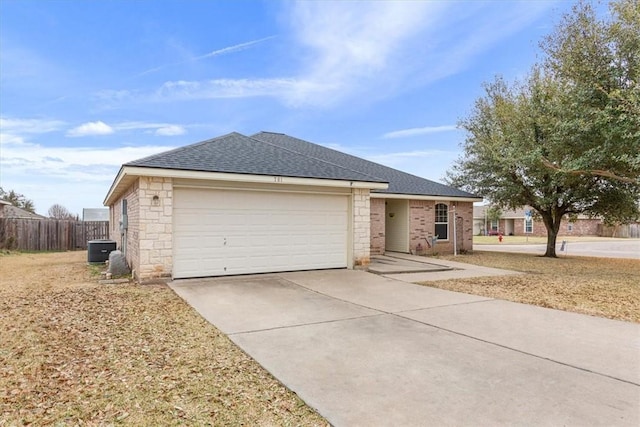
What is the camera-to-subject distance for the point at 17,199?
130 ft

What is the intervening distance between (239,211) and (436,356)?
6.52m

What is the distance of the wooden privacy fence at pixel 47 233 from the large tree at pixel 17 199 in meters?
22.1

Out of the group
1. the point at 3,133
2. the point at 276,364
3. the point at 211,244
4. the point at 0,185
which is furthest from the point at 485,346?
the point at 0,185

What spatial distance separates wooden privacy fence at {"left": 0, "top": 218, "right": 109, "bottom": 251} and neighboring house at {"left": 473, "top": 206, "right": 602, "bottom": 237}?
Result: 38.5 m

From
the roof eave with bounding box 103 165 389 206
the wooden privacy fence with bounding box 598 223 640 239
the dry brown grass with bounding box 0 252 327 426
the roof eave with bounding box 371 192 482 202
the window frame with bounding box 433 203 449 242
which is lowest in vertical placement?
the wooden privacy fence with bounding box 598 223 640 239

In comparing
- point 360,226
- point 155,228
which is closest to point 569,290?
point 360,226

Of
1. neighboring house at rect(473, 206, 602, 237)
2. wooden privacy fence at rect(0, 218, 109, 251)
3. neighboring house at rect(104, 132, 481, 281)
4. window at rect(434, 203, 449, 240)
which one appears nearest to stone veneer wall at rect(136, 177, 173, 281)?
neighboring house at rect(104, 132, 481, 281)

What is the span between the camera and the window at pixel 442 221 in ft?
56.6

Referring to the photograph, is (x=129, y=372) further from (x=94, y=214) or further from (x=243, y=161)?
(x=94, y=214)

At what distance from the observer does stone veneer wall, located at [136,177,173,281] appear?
8.38 meters

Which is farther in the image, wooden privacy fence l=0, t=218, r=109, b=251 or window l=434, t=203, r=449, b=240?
wooden privacy fence l=0, t=218, r=109, b=251

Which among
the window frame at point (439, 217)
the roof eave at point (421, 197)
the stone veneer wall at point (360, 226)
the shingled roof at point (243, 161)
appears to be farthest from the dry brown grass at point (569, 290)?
the window frame at point (439, 217)

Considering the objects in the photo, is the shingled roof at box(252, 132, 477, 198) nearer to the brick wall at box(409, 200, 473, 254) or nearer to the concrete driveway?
the brick wall at box(409, 200, 473, 254)

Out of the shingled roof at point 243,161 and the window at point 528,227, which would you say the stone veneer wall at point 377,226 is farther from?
the window at point 528,227
